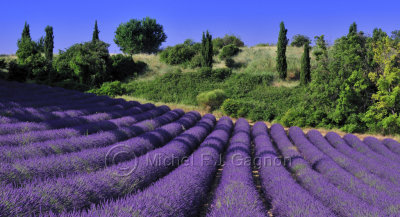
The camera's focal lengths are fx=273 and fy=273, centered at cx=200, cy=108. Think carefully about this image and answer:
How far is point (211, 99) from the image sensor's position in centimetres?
1775

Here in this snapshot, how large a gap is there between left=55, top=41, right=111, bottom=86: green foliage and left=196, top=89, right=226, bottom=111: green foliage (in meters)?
9.91

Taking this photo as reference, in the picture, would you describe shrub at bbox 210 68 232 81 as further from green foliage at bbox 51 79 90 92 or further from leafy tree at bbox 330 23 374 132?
green foliage at bbox 51 79 90 92

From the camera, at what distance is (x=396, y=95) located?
12.5 m

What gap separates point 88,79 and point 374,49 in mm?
20442

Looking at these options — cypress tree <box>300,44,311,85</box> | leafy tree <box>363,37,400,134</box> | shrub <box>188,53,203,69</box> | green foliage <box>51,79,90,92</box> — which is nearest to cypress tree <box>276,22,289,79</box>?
cypress tree <box>300,44,311,85</box>

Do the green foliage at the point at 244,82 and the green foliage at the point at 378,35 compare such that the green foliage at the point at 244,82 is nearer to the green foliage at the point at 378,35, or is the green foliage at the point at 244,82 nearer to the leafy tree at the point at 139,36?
the green foliage at the point at 378,35

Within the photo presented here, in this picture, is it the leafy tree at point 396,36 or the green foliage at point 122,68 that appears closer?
the leafy tree at point 396,36

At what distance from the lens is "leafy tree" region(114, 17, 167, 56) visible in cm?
3744

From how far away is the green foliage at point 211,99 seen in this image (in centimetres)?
1769

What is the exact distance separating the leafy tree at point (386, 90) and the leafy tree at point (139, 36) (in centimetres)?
2983

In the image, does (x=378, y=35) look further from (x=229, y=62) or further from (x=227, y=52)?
(x=227, y=52)

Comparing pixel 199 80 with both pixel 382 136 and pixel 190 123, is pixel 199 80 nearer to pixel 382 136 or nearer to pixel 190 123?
pixel 190 123
